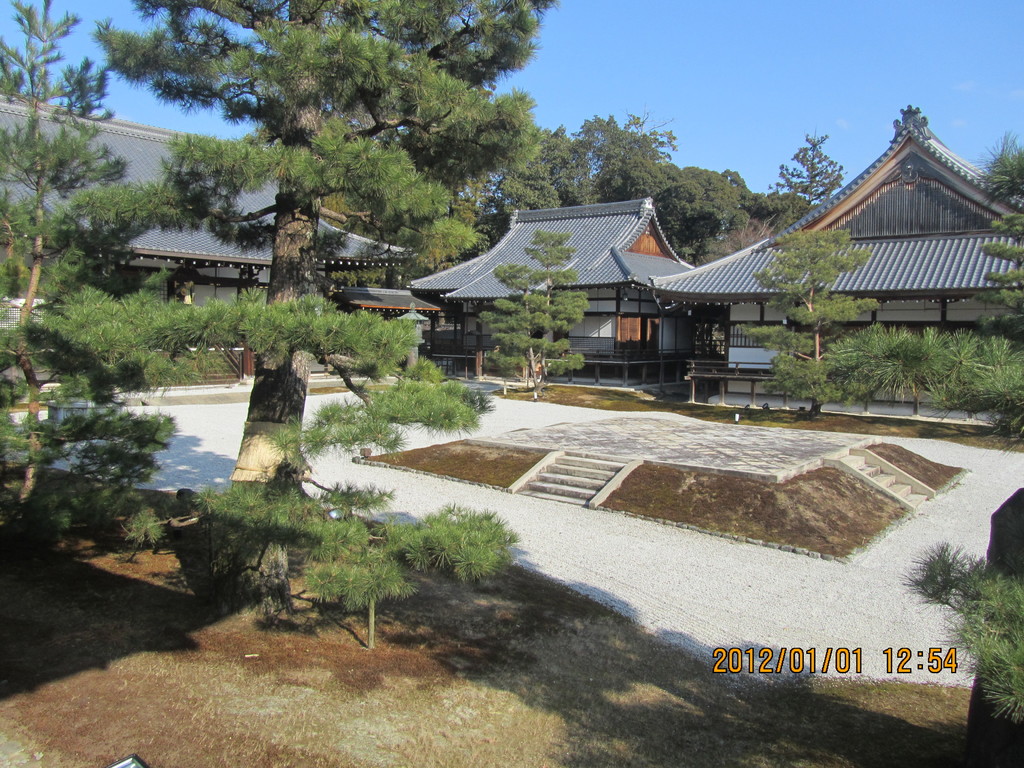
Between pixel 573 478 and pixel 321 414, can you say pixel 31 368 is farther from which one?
pixel 573 478

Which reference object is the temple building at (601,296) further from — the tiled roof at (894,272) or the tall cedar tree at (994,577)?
the tall cedar tree at (994,577)

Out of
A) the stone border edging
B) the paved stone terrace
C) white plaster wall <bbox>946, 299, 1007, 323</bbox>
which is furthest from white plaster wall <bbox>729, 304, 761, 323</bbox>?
the stone border edging

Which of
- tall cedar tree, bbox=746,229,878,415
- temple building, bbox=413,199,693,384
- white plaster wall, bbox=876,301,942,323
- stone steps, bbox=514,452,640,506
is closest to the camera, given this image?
stone steps, bbox=514,452,640,506

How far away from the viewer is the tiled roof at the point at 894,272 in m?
15.9

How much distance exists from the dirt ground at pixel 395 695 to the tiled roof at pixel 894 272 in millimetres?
13962

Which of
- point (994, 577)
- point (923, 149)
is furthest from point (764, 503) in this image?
point (923, 149)

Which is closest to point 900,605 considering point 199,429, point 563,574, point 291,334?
point 563,574

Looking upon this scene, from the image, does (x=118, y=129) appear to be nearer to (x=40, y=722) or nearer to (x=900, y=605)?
(x=40, y=722)

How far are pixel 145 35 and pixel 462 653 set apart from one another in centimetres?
485

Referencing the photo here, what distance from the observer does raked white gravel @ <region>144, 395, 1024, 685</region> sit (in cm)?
542

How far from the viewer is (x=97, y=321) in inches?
139

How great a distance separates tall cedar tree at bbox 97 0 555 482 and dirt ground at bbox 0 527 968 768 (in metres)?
1.30

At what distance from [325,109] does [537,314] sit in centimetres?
1442
